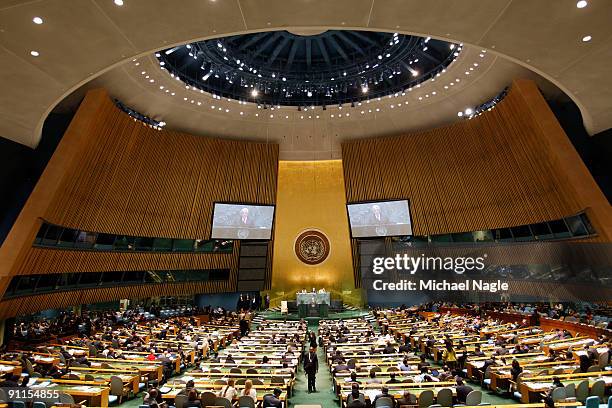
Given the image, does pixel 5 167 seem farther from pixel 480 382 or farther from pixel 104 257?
pixel 480 382

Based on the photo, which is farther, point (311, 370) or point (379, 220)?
point (379, 220)

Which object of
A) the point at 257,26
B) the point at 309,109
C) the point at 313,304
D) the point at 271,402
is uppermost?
the point at 309,109

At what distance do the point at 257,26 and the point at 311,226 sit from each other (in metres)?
20.0

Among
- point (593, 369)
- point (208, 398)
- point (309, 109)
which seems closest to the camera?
point (208, 398)

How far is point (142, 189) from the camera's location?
2002cm

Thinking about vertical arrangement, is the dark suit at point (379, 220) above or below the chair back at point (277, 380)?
above

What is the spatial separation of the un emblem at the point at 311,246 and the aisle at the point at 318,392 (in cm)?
1563

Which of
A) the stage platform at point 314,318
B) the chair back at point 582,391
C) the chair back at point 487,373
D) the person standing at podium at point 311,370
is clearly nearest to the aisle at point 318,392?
the person standing at podium at point 311,370

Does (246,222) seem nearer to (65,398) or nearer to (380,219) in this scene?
(380,219)

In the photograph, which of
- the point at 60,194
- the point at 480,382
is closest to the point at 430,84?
the point at 480,382

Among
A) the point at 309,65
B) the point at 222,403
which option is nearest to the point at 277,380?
the point at 222,403

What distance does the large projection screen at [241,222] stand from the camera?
73.2 feet

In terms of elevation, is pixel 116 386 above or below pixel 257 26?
below

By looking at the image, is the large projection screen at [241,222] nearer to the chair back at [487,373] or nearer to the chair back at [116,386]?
the chair back at [116,386]
